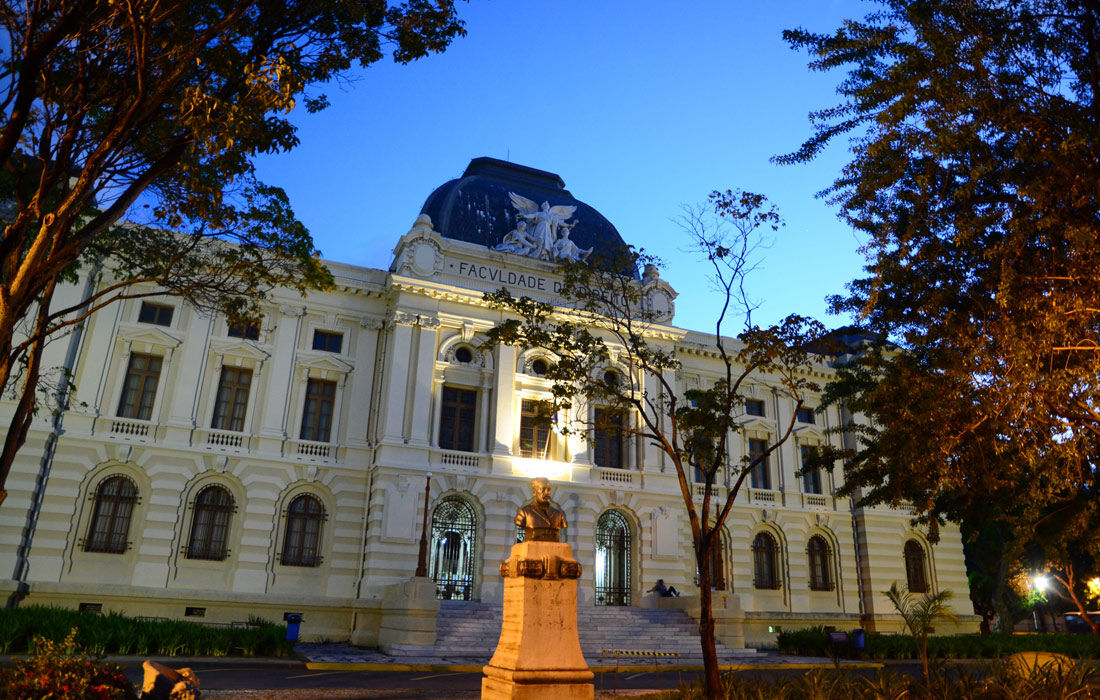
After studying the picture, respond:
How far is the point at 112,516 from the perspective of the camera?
879 inches

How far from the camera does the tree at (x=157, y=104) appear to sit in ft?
28.6

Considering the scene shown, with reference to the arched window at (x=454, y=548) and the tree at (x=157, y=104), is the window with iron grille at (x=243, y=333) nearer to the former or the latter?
the arched window at (x=454, y=548)

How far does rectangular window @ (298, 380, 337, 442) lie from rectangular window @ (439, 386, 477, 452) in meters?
3.87

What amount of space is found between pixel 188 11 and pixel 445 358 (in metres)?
16.7

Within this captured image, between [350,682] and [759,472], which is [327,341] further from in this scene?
[759,472]

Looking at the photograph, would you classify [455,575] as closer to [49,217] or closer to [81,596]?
[81,596]

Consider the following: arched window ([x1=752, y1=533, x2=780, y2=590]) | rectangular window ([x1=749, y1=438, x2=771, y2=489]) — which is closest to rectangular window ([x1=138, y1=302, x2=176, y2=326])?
rectangular window ([x1=749, y1=438, x2=771, y2=489])

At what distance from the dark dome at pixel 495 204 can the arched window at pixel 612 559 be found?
395 inches

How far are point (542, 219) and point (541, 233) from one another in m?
0.64

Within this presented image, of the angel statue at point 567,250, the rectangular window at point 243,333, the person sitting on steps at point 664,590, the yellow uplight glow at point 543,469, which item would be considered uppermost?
the angel statue at point 567,250

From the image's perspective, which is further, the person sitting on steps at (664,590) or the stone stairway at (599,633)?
the person sitting on steps at (664,590)

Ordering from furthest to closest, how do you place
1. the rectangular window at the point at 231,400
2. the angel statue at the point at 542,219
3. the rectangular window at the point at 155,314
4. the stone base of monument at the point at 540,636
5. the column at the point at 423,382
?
the angel statue at the point at 542,219 < the column at the point at 423,382 < the rectangular window at the point at 231,400 < the rectangular window at the point at 155,314 < the stone base of monument at the point at 540,636

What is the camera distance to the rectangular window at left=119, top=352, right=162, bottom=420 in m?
23.4

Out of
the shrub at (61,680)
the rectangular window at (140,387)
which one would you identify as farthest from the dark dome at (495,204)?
the shrub at (61,680)
